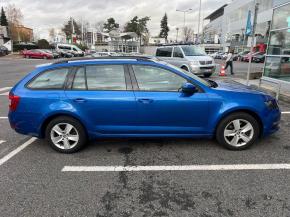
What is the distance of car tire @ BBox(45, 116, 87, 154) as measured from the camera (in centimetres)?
408

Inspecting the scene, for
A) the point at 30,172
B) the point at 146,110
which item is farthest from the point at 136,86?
the point at 30,172

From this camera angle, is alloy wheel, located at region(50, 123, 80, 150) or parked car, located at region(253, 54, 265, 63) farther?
parked car, located at region(253, 54, 265, 63)

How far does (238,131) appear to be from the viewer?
4094 mm

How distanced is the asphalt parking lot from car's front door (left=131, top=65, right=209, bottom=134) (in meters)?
0.46

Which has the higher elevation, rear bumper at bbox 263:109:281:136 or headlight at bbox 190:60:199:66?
headlight at bbox 190:60:199:66

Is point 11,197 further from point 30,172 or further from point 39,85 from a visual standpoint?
point 39,85

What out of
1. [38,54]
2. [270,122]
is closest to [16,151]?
[270,122]

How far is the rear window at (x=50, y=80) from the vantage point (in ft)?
13.6

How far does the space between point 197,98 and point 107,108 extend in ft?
4.78

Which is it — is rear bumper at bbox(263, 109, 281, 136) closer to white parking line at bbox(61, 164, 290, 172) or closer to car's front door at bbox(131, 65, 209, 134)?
white parking line at bbox(61, 164, 290, 172)

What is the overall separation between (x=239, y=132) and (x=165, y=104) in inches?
52.7

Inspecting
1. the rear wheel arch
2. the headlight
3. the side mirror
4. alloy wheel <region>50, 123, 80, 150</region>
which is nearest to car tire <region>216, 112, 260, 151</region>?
the side mirror

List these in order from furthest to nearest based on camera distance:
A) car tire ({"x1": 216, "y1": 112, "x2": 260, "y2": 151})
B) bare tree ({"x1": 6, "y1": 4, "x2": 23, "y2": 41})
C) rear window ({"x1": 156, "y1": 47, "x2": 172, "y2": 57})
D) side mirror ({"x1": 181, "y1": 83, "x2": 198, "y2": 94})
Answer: bare tree ({"x1": 6, "y1": 4, "x2": 23, "y2": 41}), rear window ({"x1": 156, "y1": 47, "x2": 172, "y2": 57}), car tire ({"x1": 216, "y1": 112, "x2": 260, "y2": 151}), side mirror ({"x1": 181, "y1": 83, "x2": 198, "y2": 94})

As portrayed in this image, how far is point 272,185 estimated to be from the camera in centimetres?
317
